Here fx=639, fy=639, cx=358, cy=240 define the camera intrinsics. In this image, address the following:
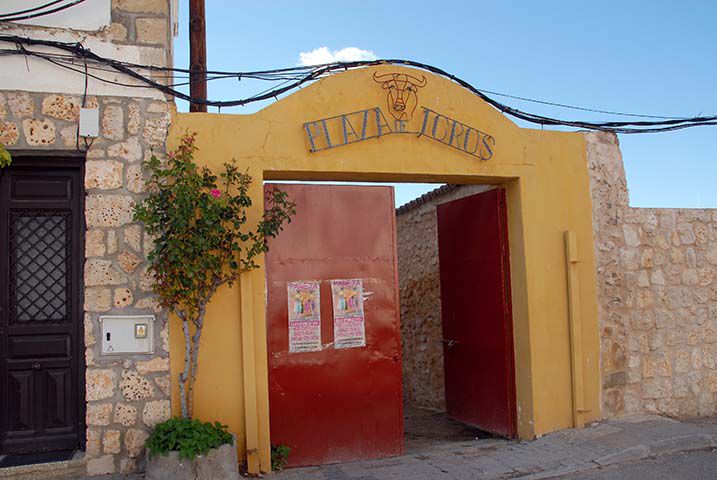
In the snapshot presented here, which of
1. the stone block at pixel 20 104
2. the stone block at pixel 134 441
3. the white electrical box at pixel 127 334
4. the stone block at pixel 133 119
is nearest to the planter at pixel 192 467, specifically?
the stone block at pixel 134 441

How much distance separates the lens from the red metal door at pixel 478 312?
6.95 metres

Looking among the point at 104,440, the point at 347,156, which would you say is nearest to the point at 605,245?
the point at 347,156

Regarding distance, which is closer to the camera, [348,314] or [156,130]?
[156,130]

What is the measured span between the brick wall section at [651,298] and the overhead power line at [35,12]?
5.47 m

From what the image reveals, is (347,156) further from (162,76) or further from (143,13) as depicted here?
(143,13)

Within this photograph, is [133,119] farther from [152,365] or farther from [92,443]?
[92,443]

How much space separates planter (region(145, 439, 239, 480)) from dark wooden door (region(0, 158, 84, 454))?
0.99 meters

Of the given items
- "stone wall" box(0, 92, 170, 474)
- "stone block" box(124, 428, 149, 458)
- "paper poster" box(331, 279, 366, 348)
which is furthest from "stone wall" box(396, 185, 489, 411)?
"stone block" box(124, 428, 149, 458)

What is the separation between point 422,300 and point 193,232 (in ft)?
17.7

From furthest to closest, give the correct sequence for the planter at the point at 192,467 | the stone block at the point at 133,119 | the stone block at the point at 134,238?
the stone block at the point at 133,119, the stone block at the point at 134,238, the planter at the point at 192,467

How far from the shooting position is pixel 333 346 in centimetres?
622

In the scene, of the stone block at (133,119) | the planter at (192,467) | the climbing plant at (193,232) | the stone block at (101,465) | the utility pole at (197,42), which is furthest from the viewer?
the utility pole at (197,42)

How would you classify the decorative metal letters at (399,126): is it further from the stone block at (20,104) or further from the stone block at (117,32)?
the stone block at (20,104)

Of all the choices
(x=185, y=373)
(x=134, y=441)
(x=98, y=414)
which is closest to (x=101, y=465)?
(x=134, y=441)
